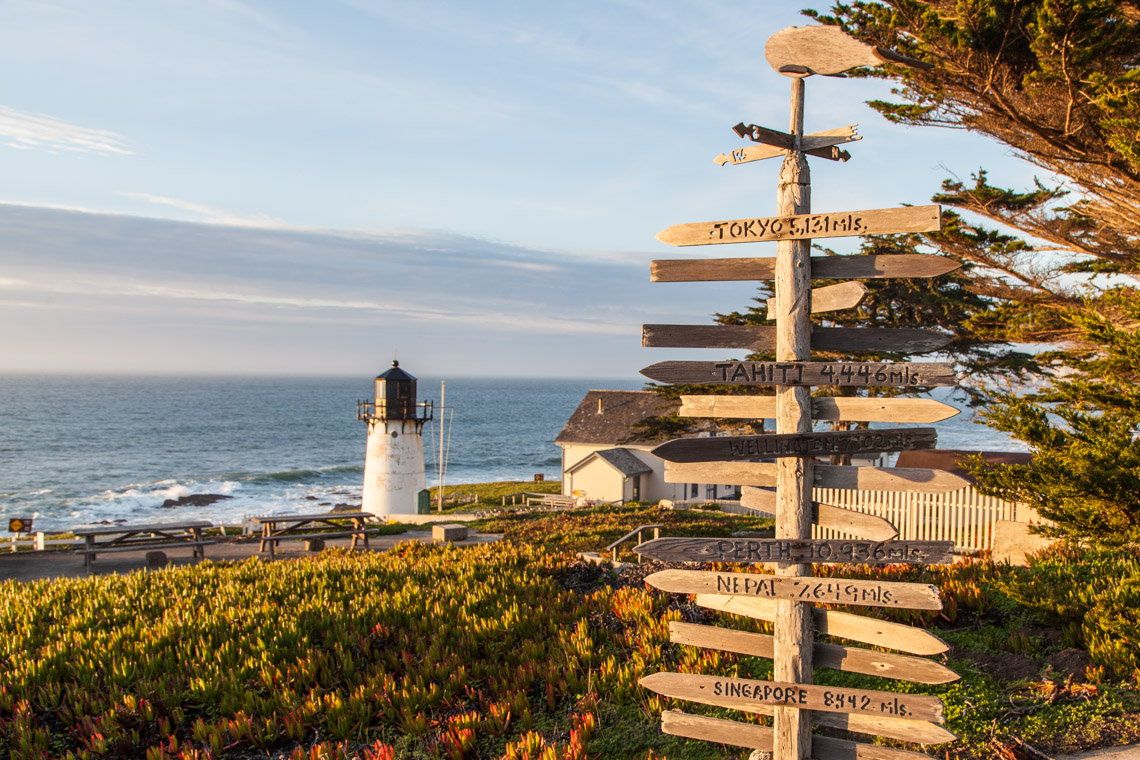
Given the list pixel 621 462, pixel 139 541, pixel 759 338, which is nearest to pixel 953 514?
pixel 759 338

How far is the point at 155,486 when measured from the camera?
2325 inches

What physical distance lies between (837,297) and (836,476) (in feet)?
3.91

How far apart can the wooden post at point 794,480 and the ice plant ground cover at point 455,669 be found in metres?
1.06

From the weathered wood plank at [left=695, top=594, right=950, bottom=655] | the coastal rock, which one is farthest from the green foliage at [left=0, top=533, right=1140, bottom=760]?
the coastal rock

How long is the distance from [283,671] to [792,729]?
15.6 feet

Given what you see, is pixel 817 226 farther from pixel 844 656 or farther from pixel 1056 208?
pixel 1056 208

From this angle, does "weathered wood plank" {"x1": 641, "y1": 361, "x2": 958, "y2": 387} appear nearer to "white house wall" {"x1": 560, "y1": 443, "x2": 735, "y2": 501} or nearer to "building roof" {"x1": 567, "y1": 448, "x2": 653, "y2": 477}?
"building roof" {"x1": 567, "y1": 448, "x2": 653, "y2": 477}

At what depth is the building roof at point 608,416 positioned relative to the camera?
4084 cm

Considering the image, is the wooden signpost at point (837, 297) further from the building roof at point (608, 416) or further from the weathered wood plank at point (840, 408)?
the building roof at point (608, 416)

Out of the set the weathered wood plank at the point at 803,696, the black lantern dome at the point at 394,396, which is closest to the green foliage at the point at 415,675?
the weathered wood plank at the point at 803,696

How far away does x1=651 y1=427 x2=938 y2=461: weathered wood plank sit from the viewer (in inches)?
185

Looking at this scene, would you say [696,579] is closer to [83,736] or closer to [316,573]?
[83,736]

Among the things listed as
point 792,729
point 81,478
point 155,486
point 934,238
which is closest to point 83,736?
point 792,729

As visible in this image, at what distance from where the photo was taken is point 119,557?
18.4m
